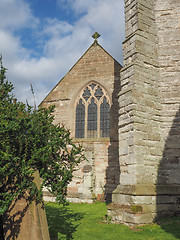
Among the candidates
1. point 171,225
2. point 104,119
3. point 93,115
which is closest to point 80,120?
point 93,115

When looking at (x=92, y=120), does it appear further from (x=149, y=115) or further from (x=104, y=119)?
(x=149, y=115)

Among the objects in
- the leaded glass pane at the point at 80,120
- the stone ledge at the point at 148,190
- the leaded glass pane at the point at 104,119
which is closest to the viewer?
the stone ledge at the point at 148,190

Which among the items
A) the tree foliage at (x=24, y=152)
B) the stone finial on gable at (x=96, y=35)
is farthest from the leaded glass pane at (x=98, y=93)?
the tree foliage at (x=24, y=152)

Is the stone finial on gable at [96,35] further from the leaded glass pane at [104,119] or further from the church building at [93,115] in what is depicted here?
the leaded glass pane at [104,119]

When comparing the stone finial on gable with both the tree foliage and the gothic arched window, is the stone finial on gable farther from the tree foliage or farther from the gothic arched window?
the tree foliage

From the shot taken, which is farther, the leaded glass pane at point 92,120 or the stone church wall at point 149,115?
the leaded glass pane at point 92,120

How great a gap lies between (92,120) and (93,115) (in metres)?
0.33

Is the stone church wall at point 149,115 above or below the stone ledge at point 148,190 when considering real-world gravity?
Result: above

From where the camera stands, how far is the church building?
12.3m

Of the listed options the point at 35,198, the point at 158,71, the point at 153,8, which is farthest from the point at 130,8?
the point at 35,198

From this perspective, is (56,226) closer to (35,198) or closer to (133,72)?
(35,198)

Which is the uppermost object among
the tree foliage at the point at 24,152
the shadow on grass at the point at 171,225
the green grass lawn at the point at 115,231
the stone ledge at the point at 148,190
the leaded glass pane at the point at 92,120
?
the leaded glass pane at the point at 92,120

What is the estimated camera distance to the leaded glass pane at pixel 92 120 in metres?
13.8

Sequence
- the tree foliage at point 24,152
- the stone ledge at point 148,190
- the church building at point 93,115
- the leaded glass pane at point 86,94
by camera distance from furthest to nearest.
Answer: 1. the leaded glass pane at point 86,94
2. the church building at point 93,115
3. the stone ledge at point 148,190
4. the tree foliage at point 24,152
